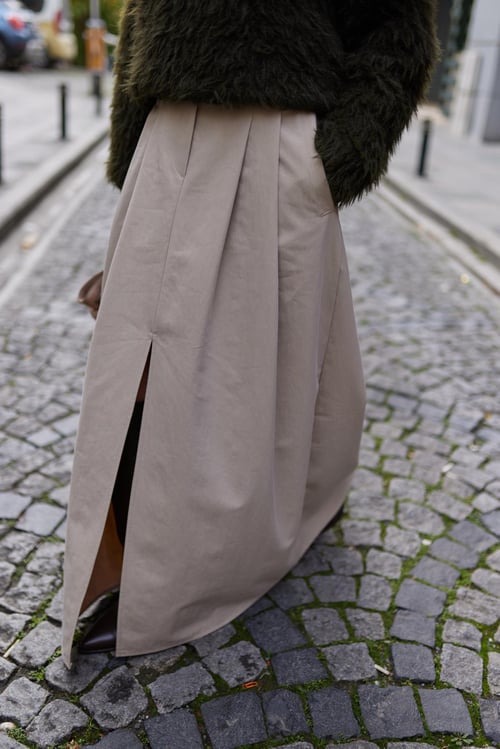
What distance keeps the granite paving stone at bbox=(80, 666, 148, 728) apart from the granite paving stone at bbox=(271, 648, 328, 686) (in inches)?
14.8

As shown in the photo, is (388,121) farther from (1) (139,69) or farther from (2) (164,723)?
(2) (164,723)

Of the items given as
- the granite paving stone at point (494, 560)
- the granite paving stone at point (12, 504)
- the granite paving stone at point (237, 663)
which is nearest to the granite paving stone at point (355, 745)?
the granite paving stone at point (237, 663)

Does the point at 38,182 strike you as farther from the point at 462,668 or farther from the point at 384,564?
the point at 462,668

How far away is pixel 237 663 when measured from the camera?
2.09 m

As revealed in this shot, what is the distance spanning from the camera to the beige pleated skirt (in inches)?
72.7

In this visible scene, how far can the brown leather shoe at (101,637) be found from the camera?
210cm

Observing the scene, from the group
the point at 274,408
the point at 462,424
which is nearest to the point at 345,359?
the point at 274,408

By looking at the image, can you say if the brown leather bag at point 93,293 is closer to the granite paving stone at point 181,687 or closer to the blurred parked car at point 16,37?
the granite paving stone at point 181,687

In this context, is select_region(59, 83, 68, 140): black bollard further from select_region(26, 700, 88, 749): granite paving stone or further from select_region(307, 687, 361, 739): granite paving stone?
select_region(307, 687, 361, 739): granite paving stone

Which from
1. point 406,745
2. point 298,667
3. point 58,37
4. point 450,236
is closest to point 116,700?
point 298,667

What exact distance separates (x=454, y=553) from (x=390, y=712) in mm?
810

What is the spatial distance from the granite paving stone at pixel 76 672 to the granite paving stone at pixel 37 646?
0.04 m

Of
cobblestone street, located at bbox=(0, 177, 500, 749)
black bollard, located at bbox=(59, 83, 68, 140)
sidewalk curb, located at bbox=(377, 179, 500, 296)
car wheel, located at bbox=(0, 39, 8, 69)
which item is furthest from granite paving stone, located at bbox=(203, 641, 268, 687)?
car wheel, located at bbox=(0, 39, 8, 69)

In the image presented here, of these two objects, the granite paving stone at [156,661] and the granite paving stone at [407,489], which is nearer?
the granite paving stone at [156,661]
